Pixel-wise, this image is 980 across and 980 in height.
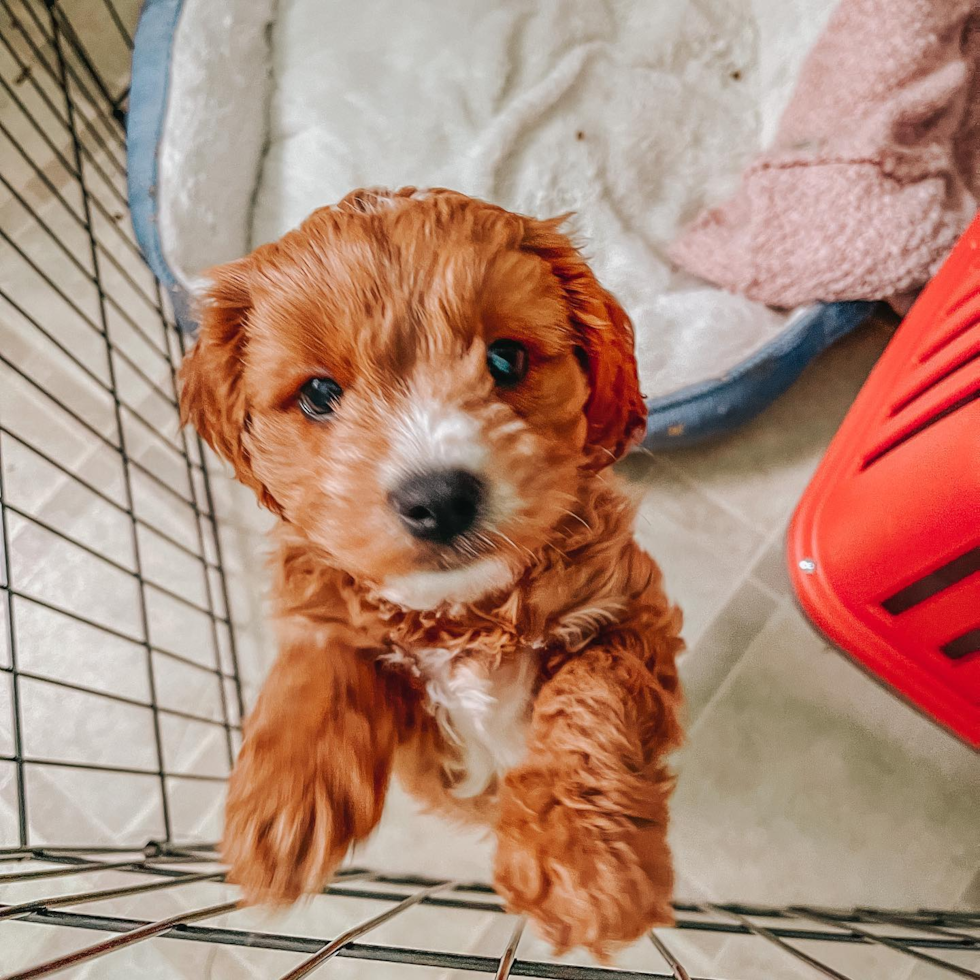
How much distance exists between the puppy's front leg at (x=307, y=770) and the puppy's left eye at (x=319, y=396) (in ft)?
1.24

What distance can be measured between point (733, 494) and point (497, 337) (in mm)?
1258

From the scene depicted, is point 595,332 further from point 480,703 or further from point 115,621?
point 115,621

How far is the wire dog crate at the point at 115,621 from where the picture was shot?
1832mm

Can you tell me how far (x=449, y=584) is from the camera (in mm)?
1105

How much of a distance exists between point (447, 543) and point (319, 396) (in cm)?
33

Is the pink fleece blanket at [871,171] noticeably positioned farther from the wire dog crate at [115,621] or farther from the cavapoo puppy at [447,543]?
the wire dog crate at [115,621]

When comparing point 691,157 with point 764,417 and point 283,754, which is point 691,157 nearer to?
point 764,417

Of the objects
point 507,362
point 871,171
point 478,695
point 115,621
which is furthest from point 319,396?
point 871,171

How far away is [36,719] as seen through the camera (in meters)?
2.13

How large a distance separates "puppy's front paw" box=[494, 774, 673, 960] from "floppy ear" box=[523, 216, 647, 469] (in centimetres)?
60

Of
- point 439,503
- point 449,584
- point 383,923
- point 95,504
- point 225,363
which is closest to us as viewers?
point 439,503

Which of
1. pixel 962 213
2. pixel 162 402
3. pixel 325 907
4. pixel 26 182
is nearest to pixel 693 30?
pixel 962 213

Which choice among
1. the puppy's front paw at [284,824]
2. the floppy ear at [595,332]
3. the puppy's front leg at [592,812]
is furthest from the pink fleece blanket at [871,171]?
the puppy's front paw at [284,824]

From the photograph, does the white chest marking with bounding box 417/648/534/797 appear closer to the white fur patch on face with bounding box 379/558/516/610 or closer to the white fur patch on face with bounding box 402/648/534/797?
the white fur patch on face with bounding box 402/648/534/797
